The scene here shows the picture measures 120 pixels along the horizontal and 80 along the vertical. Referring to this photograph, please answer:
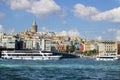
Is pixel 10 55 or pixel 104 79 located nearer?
pixel 104 79

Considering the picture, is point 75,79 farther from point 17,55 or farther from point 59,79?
point 17,55

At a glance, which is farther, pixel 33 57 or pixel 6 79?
pixel 33 57

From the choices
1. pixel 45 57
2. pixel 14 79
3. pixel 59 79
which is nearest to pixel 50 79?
pixel 59 79

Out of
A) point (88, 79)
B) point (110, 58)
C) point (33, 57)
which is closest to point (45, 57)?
point (33, 57)

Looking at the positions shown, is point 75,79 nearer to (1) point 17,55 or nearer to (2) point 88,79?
(2) point 88,79

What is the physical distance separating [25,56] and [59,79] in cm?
15012

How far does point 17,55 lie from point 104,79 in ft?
503

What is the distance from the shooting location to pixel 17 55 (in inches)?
7854

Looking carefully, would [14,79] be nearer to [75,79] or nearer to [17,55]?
[75,79]

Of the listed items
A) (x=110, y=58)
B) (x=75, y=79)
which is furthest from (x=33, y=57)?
(x=75, y=79)

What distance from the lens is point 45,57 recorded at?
633 feet

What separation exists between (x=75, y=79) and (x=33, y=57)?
145 metres

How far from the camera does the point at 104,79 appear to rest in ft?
158

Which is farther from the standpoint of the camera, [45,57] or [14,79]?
[45,57]
